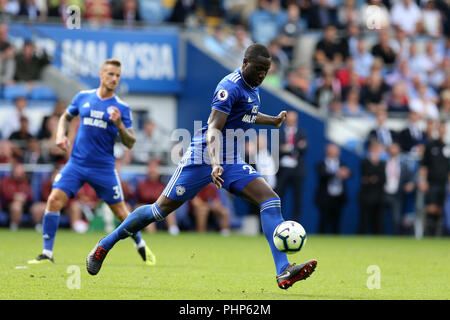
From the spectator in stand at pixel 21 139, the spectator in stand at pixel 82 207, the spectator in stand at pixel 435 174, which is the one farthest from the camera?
the spectator in stand at pixel 435 174

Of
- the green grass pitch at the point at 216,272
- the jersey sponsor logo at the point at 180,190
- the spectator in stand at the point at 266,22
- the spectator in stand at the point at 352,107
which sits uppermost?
the spectator in stand at the point at 266,22

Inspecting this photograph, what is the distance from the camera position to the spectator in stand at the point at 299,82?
2244 centimetres

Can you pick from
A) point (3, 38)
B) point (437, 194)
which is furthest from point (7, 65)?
point (437, 194)

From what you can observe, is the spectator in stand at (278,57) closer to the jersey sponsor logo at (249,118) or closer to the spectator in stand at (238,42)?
the spectator in stand at (238,42)

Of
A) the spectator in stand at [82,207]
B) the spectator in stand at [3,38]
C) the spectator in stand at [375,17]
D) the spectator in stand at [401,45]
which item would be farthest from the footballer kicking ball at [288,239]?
the spectator in stand at [375,17]

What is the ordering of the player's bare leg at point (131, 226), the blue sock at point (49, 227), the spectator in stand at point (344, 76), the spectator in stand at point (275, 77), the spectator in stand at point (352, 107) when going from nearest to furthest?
the player's bare leg at point (131, 226) → the blue sock at point (49, 227) → the spectator in stand at point (352, 107) → the spectator in stand at point (275, 77) → the spectator in stand at point (344, 76)

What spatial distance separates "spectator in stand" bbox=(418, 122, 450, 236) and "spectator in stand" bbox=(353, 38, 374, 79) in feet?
10.9

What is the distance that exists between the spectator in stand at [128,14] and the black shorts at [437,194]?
8.67 metres

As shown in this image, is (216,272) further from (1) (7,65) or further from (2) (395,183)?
(1) (7,65)

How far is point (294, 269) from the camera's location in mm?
8484

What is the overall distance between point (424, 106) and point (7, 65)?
1011cm

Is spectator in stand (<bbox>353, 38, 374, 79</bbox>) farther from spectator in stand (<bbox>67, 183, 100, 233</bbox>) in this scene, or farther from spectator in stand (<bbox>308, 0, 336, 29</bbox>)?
spectator in stand (<bbox>67, 183, 100, 233</bbox>)

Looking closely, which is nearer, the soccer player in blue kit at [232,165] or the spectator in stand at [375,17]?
the soccer player in blue kit at [232,165]
